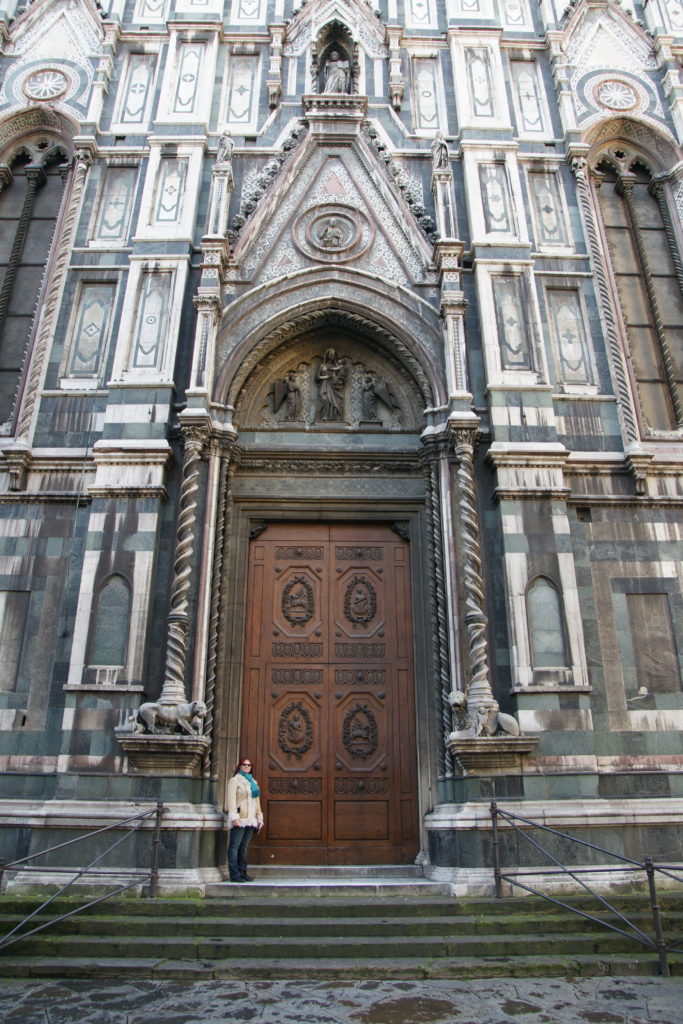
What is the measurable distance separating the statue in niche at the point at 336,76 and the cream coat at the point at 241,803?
→ 12355 millimetres

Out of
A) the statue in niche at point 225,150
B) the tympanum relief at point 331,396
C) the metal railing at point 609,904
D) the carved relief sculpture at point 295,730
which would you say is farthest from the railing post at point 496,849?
the statue in niche at point 225,150

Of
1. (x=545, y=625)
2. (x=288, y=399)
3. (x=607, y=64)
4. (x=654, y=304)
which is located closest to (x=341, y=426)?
(x=288, y=399)

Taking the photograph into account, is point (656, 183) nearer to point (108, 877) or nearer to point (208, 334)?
point (208, 334)

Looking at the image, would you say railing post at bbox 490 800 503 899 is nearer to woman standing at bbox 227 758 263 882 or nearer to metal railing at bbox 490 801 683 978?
metal railing at bbox 490 801 683 978

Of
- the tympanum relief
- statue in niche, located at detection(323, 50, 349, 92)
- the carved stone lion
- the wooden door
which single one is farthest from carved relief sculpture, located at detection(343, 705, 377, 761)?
statue in niche, located at detection(323, 50, 349, 92)

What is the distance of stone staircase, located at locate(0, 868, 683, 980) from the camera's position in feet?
21.2

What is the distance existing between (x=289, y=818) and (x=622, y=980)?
517 centimetres

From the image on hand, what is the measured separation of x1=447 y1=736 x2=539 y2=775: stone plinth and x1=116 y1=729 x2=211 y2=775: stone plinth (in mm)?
3114

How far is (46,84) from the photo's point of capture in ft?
48.6

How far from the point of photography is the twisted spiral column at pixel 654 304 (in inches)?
502

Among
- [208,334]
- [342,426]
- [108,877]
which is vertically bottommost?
[108,877]

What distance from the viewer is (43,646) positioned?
10.6 metres

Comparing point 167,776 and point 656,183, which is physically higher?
point 656,183

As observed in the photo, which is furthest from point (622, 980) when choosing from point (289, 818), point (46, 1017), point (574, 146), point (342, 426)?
point (574, 146)
